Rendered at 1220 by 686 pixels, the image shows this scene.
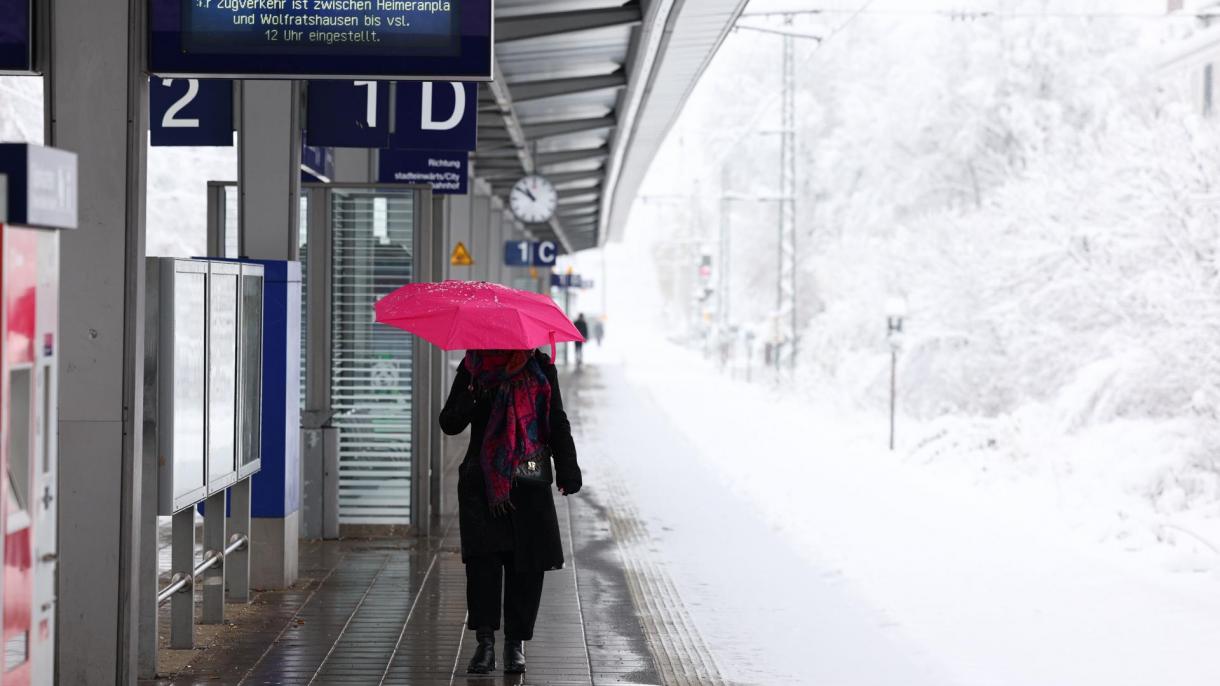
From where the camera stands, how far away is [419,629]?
748 cm

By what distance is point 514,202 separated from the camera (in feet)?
63.6

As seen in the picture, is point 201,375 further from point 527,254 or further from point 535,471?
point 527,254

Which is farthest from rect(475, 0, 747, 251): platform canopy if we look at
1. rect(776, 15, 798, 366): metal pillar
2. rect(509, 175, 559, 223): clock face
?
rect(776, 15, 798, 366): metal pillar

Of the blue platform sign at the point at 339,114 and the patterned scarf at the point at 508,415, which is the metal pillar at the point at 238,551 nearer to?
the patterned scarf at the point at 508,415

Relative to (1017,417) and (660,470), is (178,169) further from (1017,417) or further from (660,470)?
(1017,417)

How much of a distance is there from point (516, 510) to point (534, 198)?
43.7 feet

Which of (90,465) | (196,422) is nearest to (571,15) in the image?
(196,422)

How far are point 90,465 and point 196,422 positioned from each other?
0.99 meters

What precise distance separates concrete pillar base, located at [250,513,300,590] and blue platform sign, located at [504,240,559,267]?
77.1 feet

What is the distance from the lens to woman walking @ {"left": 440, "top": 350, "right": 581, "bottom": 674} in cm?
622

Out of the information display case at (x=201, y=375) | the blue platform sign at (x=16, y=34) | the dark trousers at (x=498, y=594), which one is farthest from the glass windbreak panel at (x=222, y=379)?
the blue platform sign at (x=16, y=34)

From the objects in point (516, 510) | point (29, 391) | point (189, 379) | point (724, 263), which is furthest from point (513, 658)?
point (724, 263)

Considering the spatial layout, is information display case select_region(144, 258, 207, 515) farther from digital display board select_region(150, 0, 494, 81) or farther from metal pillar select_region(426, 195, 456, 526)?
metal pillar select_region(426, 195, 456, 526)

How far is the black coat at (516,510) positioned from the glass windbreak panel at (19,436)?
9.38 ft
